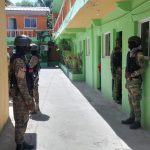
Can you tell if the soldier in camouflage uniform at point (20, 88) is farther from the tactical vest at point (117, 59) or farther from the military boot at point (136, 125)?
the tactical vest at point (117, 59)

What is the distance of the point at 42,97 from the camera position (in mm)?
13008

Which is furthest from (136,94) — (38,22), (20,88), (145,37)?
(38,22)

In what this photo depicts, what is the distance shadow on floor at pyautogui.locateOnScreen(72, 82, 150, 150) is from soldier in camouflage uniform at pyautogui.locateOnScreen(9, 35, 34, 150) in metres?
1.93

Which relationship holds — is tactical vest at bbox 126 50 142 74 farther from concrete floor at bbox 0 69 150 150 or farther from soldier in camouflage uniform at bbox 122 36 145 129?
concrete floor at bbox 0 69 150 150

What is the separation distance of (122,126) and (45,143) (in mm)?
2040

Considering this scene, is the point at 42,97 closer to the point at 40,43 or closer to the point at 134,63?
the point at 134,63

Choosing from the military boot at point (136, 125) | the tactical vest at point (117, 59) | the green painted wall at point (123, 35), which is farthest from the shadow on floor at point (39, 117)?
the tactical vest at point (117, 59)

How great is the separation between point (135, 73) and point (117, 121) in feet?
5.03

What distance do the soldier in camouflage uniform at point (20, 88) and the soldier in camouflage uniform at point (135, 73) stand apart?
250 cm

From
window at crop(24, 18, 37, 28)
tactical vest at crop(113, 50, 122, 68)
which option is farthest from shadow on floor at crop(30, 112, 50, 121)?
window at crop(24, 18, 37, 28)

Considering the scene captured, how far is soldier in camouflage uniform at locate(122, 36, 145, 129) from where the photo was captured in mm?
7344

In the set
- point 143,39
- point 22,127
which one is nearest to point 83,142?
point 22,127

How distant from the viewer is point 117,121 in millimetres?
8406

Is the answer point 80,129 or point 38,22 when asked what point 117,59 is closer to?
point 80,129
